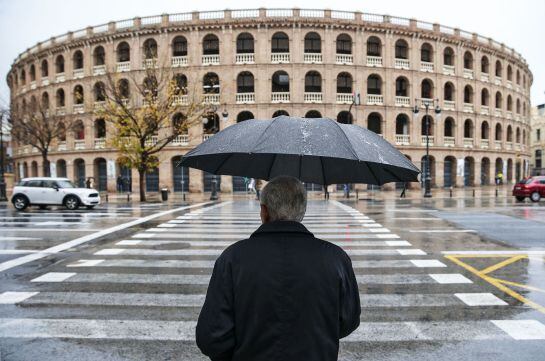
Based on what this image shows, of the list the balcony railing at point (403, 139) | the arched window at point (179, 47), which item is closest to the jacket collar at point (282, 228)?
the balcony railing at point (403, 139)

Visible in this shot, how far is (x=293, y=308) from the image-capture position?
187 cm

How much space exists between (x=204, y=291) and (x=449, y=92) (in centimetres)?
4029

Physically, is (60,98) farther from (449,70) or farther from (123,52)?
(449,70)

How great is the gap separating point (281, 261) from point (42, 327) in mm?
4597

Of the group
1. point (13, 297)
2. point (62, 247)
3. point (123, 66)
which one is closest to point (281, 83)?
point (123, 66)

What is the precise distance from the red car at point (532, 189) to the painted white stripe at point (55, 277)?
26.1 metres

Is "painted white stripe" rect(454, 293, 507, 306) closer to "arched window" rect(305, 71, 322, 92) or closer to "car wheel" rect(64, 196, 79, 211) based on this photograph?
"car wheel" rect(64, 196, 79, 211)

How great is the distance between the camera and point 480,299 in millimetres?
5930

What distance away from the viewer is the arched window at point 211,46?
35.6 metres

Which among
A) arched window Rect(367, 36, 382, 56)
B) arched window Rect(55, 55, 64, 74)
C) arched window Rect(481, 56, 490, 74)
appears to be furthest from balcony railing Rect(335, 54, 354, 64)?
arched window Rect(55, 55, 64, 74)

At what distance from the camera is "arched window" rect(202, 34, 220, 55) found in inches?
1401

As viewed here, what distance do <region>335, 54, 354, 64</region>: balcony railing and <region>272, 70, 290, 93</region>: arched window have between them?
4.95 metres

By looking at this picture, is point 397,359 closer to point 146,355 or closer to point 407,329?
point 407,329

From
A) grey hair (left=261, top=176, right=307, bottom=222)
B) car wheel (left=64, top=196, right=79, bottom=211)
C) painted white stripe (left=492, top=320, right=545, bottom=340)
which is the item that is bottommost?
painted white stripe (left=492, top=320, right=545, bottom=340)
